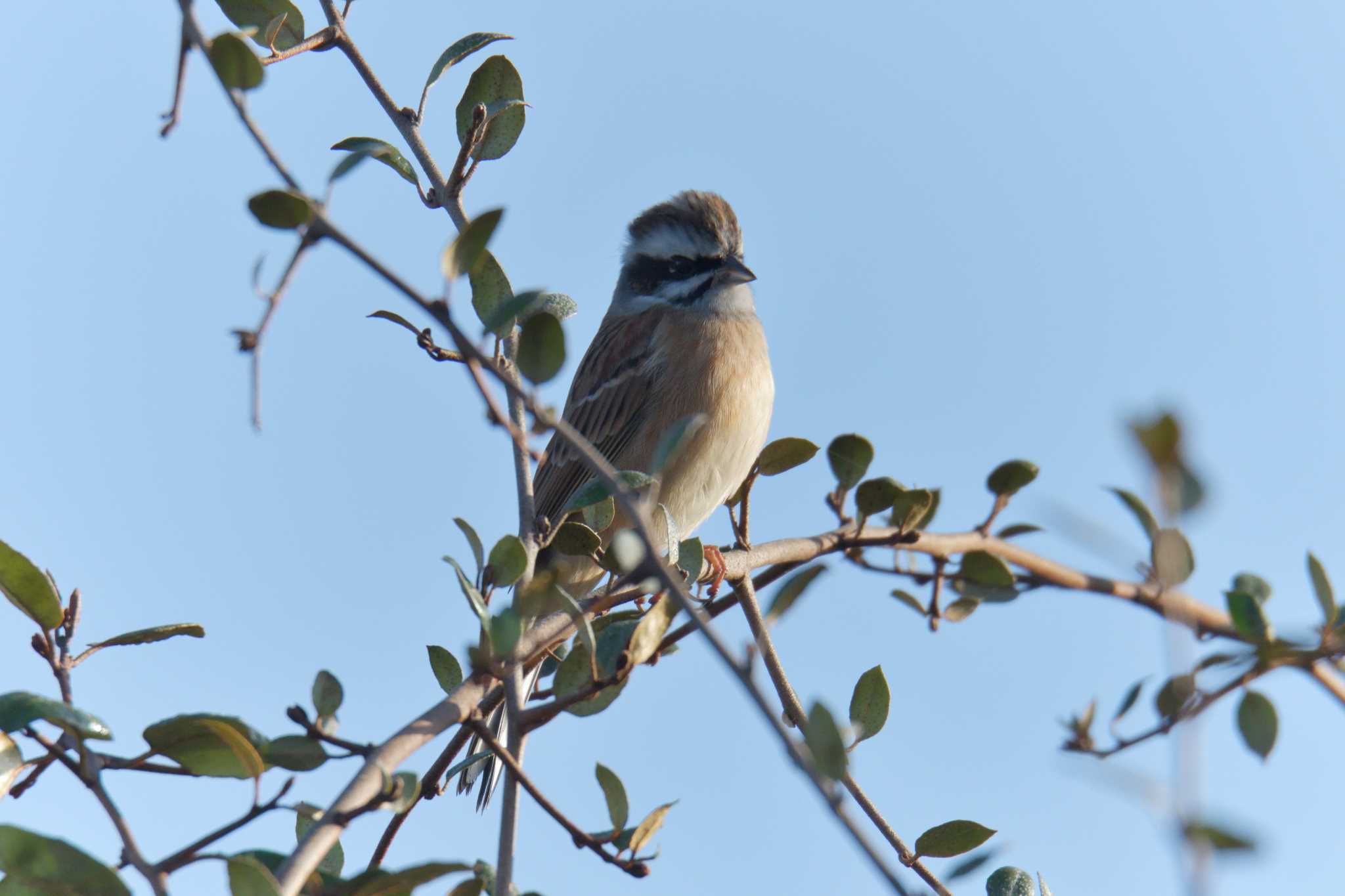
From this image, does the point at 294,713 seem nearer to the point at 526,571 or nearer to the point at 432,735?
the point at 432,735

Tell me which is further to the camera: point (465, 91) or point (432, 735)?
point (465, 91)

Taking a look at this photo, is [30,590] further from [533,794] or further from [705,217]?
[705,217]

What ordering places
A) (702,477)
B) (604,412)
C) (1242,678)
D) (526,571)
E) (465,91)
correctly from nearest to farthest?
(1242,678) → (526,571) → (465,91) → (702,477) → (604,412)

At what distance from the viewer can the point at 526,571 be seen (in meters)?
2.37

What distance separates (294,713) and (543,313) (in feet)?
2.48

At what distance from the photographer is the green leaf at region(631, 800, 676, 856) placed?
226 centimetres

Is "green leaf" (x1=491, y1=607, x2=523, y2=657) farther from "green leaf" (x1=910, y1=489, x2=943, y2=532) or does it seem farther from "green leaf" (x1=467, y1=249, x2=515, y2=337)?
"green leaf" (x1=910, y1=489, x2=943, y2=532)

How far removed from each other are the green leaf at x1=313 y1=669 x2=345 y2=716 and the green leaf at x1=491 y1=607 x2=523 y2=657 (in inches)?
19.2

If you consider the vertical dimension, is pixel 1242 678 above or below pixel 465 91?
below

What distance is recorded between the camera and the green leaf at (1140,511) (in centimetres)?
234

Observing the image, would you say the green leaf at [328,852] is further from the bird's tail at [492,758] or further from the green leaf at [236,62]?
the green leaf at [236,62]

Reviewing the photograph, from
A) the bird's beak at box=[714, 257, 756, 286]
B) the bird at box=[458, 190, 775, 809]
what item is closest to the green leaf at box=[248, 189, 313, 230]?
the bird at box=[458, 190, 775, 809]

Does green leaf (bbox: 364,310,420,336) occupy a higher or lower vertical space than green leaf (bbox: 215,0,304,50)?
lower

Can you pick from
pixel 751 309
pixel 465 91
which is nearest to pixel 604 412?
pixel 751 309
